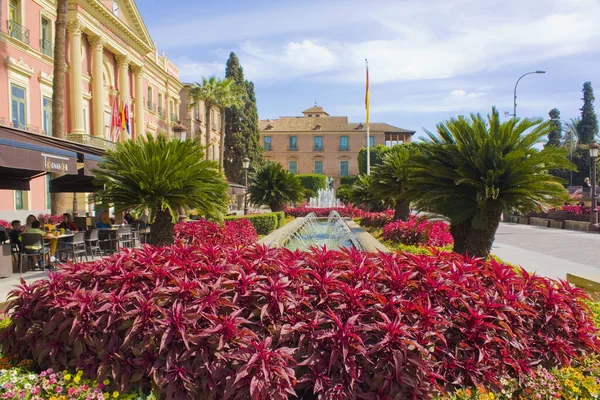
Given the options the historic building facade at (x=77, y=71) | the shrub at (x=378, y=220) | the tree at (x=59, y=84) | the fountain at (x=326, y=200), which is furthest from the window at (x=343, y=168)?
the tree at (x=59, y=84)

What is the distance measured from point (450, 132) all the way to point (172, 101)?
1743 inches

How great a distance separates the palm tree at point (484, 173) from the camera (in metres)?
6.17

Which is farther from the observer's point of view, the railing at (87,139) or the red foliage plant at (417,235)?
the railing at (87,139)

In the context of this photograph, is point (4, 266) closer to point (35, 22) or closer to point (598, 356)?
point (598, 356)

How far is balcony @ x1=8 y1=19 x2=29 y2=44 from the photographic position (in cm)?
2267

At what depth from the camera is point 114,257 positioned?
147 inches

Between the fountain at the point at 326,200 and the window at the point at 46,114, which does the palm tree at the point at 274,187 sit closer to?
the window at the point at 46,114

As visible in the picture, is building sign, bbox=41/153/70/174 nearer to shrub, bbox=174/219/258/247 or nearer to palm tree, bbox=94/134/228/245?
palm tree, bbox=94/134/228/245

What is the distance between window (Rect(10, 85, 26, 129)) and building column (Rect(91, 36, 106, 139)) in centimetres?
640

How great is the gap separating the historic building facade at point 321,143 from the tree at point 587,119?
2469cm

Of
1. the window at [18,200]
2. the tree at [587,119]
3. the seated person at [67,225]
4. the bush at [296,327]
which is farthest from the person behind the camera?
the tree at [587,119]

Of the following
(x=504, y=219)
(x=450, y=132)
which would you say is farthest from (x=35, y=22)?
(x=504, y=219)

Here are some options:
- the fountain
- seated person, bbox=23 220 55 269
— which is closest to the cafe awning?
seated person, bbox=23 220 55 269

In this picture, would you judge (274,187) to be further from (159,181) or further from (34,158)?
(159,181)
